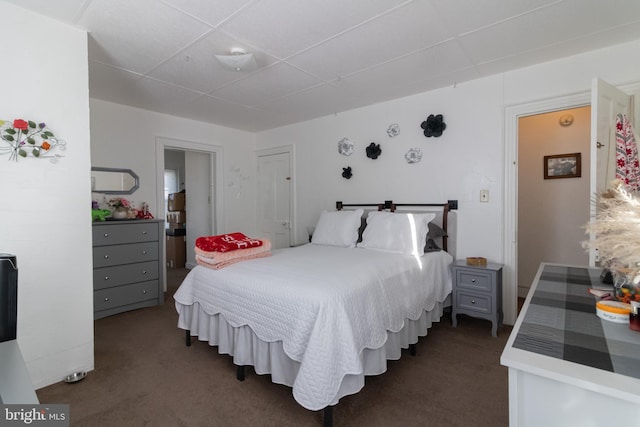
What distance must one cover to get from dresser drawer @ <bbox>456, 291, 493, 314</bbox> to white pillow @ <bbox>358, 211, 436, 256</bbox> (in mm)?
562

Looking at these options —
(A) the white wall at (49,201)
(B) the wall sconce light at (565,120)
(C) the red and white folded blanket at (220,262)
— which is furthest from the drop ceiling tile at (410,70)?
(A) the white wall at (49,201)

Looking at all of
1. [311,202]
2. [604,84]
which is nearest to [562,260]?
[604,84]

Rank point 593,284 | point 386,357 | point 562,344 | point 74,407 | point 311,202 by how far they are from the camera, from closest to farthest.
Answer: point 562,344, point 593,284, point 74,407, point 386,357, point 311,202

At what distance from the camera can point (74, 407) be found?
70.0 inches

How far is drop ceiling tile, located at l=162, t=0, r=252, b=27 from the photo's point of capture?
1793 millimetres

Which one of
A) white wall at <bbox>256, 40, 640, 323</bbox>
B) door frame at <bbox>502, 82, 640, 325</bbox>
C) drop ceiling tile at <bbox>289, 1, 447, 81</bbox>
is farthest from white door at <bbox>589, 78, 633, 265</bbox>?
drop ceiling tile at <bbox>289, 1, 447, 81</bbox>

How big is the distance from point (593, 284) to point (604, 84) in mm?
1510

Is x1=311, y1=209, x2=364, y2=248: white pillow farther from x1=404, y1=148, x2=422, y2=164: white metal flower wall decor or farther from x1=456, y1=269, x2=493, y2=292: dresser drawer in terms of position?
x1=456, y1=269, x2=493, y2=292: dresser drawer

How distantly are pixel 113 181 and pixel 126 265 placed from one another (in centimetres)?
109

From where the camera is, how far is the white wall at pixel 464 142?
255cm

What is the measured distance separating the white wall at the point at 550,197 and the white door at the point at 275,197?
3162 mm

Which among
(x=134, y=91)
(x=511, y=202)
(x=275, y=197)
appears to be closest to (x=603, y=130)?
(x=511, y=202)

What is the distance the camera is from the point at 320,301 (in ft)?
5.17

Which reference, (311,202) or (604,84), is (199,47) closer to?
(311,202)
